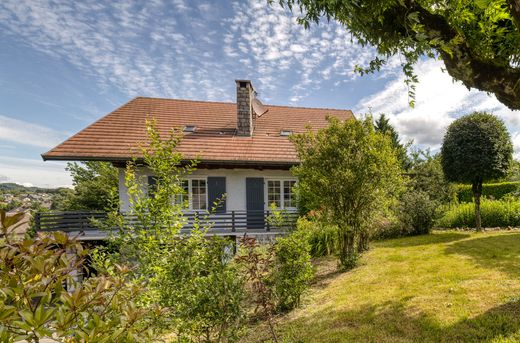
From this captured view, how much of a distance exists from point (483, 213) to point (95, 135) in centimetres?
1773

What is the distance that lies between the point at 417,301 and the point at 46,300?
206 inches

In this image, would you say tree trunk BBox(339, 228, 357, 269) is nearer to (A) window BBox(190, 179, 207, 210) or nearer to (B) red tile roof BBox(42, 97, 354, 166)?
(B) red tile roof BBox(42, 97, 354, 166)

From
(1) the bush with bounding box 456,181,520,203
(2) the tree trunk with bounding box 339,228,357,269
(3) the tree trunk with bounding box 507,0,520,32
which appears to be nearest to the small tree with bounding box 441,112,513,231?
(1) the bush with bounding box 456,181,520,203

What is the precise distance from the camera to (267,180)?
1293 centimetres

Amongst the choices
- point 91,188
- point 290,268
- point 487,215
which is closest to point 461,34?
point 290,268

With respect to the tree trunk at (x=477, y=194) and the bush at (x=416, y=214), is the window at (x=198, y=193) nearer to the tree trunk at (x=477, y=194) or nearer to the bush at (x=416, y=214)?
the bush at (x=416, y=214)

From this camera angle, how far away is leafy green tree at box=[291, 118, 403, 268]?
21.1 ft

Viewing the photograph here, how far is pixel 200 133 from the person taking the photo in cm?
1364

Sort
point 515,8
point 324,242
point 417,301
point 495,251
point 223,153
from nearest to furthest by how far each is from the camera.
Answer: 1. point 515,8
2. point 417,301
3. point 495,251
4. point 324,242
5. point 223,153

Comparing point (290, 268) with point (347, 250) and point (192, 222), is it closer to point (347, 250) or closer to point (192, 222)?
point (347, 250)

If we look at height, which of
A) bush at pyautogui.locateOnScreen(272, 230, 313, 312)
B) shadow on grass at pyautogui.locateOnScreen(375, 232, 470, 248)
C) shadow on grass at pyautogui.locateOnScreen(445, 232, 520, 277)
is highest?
bush at pyautogui.locateOnScreen(272, 230, 313, 312)

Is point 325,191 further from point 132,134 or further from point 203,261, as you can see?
point 132,134

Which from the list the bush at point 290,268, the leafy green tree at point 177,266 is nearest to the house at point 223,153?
the bush at point 290,268

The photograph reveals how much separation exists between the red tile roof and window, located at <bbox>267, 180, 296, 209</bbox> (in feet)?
3.86
